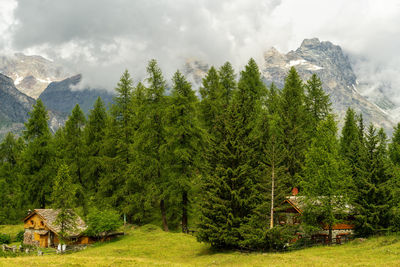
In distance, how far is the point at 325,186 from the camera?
2930cm

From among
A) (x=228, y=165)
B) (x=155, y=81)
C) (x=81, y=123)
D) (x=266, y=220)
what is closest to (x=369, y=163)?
(x=266, y=220)

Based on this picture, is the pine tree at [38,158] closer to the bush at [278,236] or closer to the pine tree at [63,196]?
the pine tree at [63,196]

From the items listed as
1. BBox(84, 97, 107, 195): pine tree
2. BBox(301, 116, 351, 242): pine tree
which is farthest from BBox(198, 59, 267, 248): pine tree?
BBox(84, 97, 107, 195): pine tree

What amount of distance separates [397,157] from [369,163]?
2232 cm

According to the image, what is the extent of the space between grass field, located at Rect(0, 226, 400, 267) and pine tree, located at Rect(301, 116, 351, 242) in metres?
2.99

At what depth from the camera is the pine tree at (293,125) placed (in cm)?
3981

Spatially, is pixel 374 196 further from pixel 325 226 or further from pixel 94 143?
pixel 94 143

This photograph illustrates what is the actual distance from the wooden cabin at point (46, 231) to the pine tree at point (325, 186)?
25.9 meters

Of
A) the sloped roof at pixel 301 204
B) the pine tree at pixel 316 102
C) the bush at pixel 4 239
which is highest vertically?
the pine tree at pixel 316 102

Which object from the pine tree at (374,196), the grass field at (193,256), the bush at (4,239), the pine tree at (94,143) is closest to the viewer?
the grass field at (193,256)

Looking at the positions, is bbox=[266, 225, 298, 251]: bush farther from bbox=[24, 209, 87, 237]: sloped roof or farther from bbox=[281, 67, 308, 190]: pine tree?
bbox=[24, 209, 87, 237]: sloped roof

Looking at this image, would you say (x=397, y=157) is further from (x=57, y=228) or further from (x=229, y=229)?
(x=57, y=228)

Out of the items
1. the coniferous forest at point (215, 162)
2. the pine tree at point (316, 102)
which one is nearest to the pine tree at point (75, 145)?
the coniferous forest at point (215, 162)

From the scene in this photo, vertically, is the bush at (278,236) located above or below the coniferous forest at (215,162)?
below
